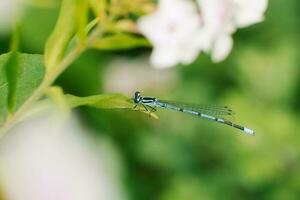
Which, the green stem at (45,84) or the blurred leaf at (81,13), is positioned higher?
the blurred leaf at (81,13)

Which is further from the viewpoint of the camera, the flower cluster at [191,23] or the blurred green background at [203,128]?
the blurred green background at [203,128]

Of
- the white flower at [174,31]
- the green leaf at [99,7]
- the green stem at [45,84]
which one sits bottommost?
the green stem at [45,84]

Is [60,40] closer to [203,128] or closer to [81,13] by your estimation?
[81,13]

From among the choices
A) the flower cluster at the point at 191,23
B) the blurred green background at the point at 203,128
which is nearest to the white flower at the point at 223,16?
the flower cluster at the point at 191,23

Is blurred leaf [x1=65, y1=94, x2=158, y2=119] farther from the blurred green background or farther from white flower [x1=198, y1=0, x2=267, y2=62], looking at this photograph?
the blurred green background

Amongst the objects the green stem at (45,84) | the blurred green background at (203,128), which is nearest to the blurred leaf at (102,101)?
the green stem at (45,84)

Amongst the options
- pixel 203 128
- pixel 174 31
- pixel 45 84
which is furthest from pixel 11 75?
pixel 203 128

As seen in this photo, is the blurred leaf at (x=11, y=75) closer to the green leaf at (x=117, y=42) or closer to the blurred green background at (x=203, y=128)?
the green leaf at (x=117, y=42)

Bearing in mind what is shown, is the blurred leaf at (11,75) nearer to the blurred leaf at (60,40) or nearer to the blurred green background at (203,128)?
the blurred leaf at (60,40)
